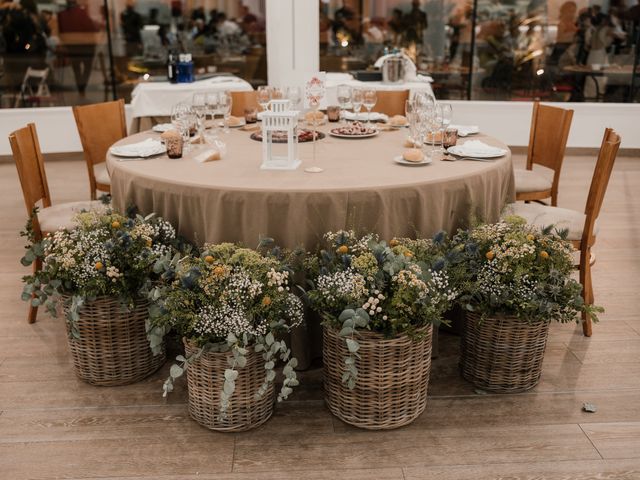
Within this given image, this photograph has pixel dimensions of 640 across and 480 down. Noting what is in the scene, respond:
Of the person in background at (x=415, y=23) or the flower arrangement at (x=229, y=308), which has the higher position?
the person in background at (x=415, y=23)

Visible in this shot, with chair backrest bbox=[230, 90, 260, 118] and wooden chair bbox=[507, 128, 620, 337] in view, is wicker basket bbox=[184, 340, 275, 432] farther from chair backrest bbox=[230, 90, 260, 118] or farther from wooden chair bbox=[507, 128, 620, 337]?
chair backrest bbox=[230, 90, 260, 118]

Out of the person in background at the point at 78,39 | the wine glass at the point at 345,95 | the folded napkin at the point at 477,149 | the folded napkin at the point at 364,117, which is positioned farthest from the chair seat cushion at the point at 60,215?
the person in background at the point at 78,39

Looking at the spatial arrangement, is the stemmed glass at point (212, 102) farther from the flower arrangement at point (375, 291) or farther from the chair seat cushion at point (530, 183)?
the chair seat cushion at point (530, 183)

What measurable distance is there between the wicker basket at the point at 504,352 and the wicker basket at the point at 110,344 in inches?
52.5

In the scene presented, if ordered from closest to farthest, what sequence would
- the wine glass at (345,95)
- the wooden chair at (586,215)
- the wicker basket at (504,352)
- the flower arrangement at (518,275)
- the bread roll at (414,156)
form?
the flower arrangement at (518,275) < the wicker basket at (504,352) < the bread roll at (414,156) < the wooden chair at (586,215) < the wine glass at (345,95)

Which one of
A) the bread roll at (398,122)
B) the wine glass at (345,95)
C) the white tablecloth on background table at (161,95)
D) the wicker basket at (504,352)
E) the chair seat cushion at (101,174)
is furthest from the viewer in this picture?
the white tablecloth on background table at (161,95)

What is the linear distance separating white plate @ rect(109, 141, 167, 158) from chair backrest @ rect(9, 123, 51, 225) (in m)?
0.43

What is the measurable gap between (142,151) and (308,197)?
0.98 meters

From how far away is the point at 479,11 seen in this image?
24.5 feet

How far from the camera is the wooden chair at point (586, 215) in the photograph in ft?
9.80

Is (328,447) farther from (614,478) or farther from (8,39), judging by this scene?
(8,39)

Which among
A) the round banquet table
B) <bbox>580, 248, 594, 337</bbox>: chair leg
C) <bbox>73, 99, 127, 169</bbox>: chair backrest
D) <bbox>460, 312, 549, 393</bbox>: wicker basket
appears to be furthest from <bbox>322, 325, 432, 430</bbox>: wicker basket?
<bbox>73, 99, 127, 169</bbox>: chair backrest

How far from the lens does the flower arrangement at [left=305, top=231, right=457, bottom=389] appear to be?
7.47 ft

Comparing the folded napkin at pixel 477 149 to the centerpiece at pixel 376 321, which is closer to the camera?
the centerpiece at pixel 376 321
